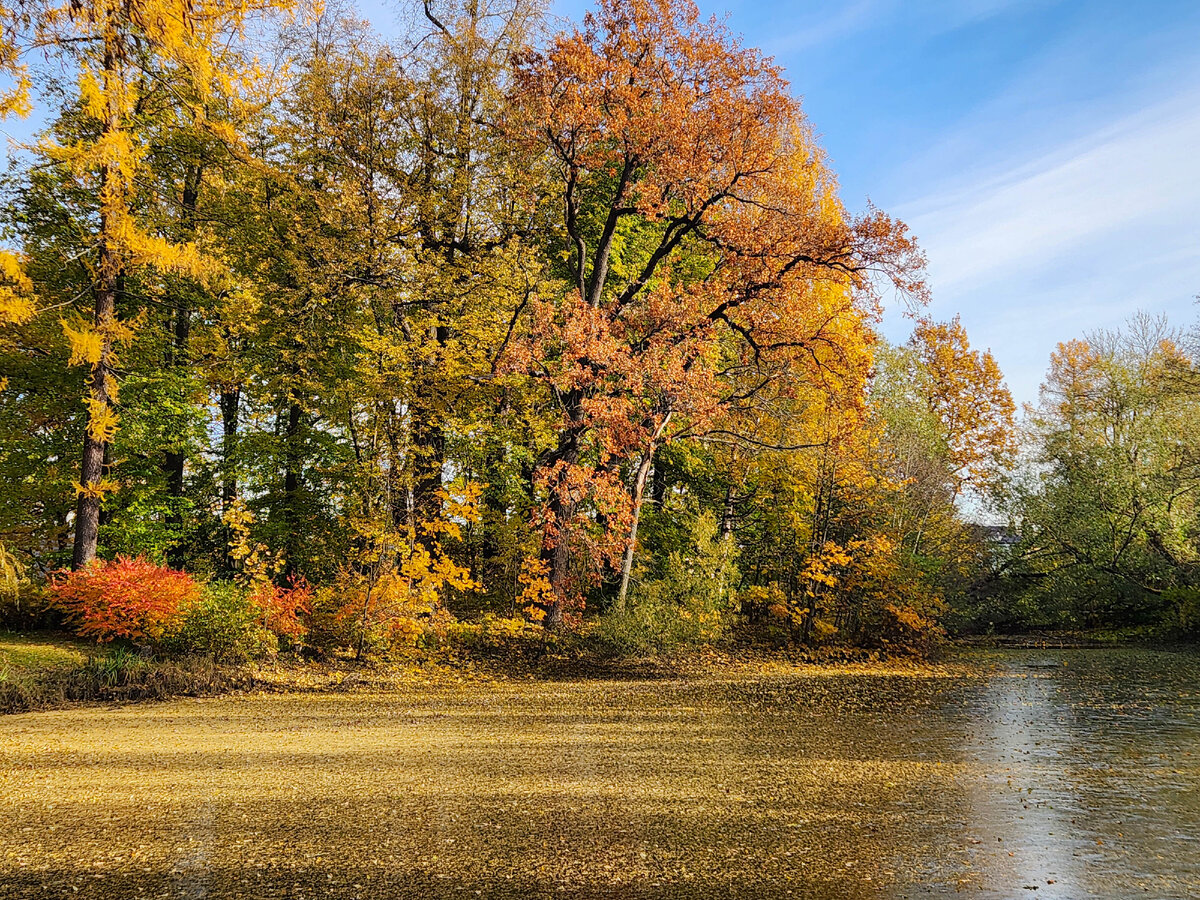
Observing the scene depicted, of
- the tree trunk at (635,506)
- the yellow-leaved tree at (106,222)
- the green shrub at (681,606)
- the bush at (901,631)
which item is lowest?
the bush at (901,631)

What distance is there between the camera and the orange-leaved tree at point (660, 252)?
15789 mm

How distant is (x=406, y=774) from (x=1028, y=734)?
6.82 m

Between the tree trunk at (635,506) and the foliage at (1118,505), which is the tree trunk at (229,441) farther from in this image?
the foliage at (1118,505)

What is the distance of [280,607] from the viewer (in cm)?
1358

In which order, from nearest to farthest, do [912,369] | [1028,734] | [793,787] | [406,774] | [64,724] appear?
[793,787]
[406,774]
[1028,734]
[64,724]
[912,369]

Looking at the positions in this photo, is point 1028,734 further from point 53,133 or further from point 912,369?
point 912,369

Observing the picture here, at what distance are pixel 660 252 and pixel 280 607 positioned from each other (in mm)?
10746

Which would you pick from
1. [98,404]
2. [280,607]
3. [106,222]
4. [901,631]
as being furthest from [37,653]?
[901,631]

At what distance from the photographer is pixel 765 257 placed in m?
16.8

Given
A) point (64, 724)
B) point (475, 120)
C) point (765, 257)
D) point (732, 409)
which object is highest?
point (475, 120)

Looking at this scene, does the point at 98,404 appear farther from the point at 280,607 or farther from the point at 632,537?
the point at 632,537

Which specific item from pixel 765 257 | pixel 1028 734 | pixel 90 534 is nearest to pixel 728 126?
pixel 765 257

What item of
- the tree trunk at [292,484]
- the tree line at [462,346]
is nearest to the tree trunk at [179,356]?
the tree line at [462,346]

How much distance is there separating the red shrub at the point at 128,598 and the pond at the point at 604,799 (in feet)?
7.16
